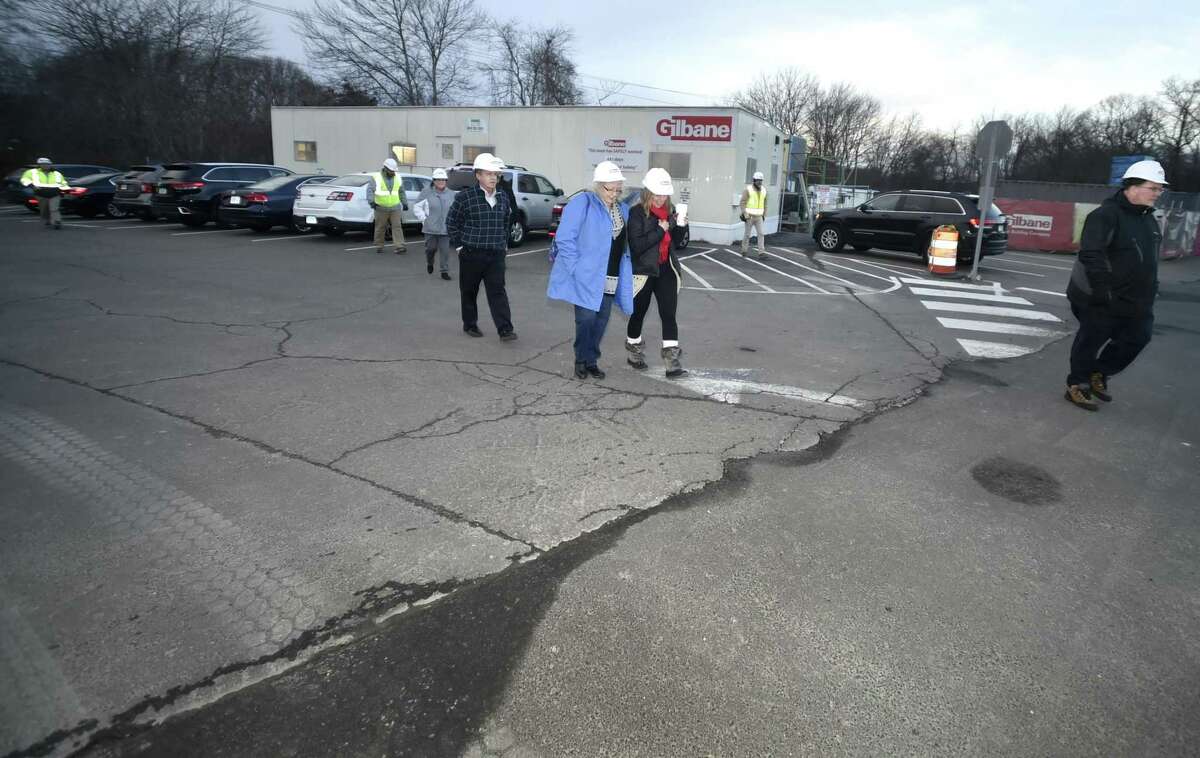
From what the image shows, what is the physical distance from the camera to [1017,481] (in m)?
4.31

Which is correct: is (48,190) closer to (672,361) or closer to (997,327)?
(672,361)

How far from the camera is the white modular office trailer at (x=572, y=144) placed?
18.8 metres

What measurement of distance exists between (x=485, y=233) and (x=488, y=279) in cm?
51

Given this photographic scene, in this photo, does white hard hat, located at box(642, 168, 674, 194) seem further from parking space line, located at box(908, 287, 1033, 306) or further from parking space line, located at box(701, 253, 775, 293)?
parking space line, located at box(908, 287, 1033, 306)

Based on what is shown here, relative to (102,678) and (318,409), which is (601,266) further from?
(102,678)

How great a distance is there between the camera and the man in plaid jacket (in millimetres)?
6973

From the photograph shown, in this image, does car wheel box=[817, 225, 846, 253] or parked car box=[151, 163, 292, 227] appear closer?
parked car box=[151, 163, 292, 227]

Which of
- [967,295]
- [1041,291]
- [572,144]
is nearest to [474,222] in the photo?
[967,295]

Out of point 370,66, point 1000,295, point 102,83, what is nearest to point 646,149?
point 1000,295

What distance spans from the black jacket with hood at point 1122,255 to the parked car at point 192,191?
18.3 metres

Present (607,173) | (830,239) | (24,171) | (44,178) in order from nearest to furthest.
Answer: (607,173) < (44,178) < (830,239) < (24,171)

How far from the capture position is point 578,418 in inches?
200

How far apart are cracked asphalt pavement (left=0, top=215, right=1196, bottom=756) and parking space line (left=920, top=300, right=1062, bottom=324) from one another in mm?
3860

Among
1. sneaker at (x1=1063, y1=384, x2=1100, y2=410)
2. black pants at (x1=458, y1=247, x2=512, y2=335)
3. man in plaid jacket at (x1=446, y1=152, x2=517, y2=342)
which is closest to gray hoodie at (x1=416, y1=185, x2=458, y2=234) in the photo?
man in plaid jacket at (x1=446, y1=152, x2=517, y2=342)
